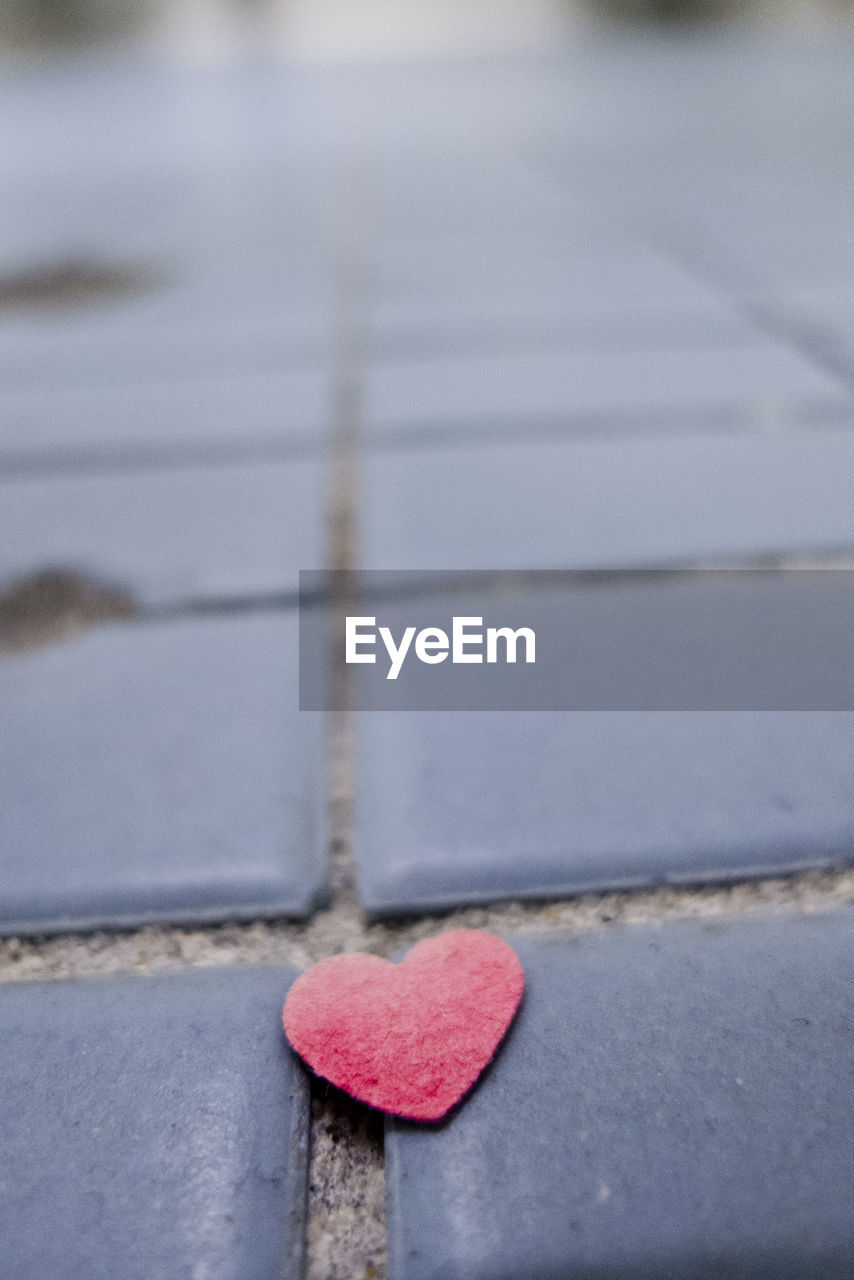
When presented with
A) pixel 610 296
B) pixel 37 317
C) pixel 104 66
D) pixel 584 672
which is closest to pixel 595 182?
A: pixel 610 296

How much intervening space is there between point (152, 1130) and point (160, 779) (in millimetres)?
193

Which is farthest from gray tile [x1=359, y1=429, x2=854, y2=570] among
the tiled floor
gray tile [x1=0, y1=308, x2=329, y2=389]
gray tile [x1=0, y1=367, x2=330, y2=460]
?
gray tile [x1=0, y1=308, x2=329, y2=389]

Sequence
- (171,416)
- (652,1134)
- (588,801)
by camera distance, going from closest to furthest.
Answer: (652,1134), (588,801), (171,416)

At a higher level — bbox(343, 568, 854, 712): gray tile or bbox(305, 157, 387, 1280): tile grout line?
bbox(343, 568, 854, 712): gray tile

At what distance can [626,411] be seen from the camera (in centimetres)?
94

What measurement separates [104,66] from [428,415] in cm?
778

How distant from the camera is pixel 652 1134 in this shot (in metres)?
0.30

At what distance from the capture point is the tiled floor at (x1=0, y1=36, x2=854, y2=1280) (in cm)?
29

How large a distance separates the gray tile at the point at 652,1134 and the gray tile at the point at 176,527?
39cm

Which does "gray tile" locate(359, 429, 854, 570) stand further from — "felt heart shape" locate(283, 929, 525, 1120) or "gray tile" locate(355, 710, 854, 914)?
"felt heart shape" locate(283, 929, 525, 1120)

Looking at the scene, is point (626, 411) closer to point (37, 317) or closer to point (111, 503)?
point (111, 503)

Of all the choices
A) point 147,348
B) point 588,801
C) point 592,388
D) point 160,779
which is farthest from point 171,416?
point 588,801

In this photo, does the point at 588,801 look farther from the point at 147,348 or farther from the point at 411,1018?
the point at 147,348

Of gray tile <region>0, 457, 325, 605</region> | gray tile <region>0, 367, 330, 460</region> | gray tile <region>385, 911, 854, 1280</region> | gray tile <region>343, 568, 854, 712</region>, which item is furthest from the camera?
gray tile <region>0, 367, 330, 460</region>
